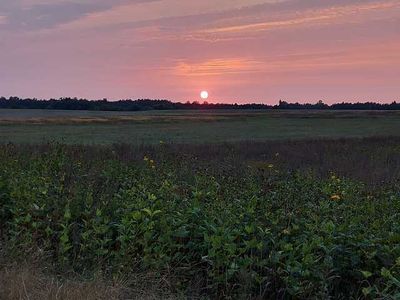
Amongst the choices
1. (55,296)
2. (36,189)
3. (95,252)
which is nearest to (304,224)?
(95,252)

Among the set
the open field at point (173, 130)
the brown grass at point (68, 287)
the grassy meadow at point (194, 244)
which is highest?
the grassy meadow at point (194, 244)

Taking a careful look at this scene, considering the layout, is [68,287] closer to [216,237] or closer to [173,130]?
[216,237]

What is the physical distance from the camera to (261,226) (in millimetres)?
4461

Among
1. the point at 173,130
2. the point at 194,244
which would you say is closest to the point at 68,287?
the point at 194,244

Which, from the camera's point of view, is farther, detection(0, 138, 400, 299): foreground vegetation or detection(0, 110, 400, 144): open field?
detection(0, 110, 400, 144): open field

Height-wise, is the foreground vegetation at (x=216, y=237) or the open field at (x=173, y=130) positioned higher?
the foreground vegetation at (x=216, y=237)

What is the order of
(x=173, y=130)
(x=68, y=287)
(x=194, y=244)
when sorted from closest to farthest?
(x=68, y=287) → (x=194, y=244) → (x=173, y=130)

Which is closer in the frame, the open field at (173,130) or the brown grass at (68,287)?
the brown grass at (68,287)

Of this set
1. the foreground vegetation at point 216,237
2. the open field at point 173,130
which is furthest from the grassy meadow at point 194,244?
the open field at point 173,130

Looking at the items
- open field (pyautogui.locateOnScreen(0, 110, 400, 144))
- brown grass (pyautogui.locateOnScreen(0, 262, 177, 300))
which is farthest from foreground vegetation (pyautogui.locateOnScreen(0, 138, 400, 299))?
open field (pyautogui.locateOnScreen(0, 110, 400, 144))

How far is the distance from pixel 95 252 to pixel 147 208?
59 cm

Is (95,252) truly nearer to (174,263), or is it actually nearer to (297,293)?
(174,263)

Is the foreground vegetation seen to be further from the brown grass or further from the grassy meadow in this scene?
the brown grass

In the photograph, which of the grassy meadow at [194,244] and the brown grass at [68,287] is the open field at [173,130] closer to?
the grassy meadow at [194,244]
